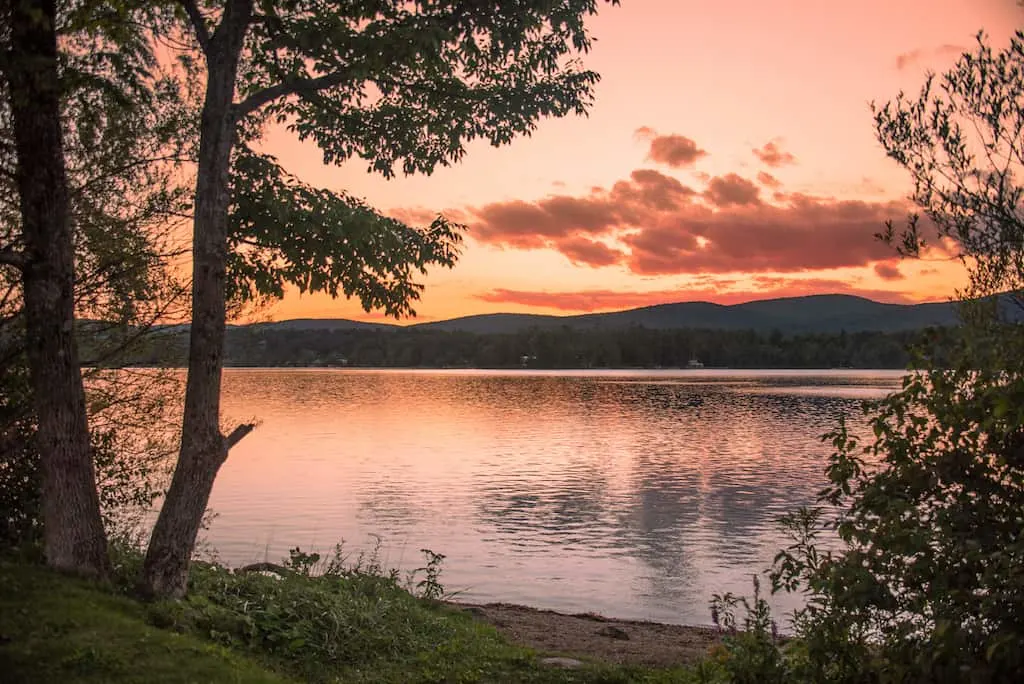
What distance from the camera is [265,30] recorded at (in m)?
12.5

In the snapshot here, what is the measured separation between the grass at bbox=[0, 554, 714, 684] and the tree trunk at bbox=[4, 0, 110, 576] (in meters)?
0.54

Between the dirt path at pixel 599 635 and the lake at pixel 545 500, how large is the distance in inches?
64.7

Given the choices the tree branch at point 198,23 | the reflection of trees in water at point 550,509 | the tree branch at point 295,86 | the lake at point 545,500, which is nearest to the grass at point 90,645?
the tree branch at point 295,86

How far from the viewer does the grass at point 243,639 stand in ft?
28.3

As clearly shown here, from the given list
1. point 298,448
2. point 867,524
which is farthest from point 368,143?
point 298,448

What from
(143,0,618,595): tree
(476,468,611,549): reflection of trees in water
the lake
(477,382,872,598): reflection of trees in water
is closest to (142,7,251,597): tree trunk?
(143,0,618,595): tree

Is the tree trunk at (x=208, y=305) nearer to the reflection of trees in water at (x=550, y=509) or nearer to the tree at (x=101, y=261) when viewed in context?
the tree at (x=101, y=261)

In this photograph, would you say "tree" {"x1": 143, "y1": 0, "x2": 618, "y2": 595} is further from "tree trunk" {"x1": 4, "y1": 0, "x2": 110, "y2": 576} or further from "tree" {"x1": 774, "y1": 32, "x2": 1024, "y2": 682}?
"tree" {"x1": 774, "y1": 32, "x2": 1024, "y2": 682}

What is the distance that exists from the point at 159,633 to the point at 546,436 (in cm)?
5074

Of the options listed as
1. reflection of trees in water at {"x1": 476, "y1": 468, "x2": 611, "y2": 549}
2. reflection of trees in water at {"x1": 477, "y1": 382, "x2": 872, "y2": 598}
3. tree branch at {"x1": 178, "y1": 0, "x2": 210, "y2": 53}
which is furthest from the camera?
reflection of trees in water at {"x1": 476, "y1": 468, "x2": 611, "y2": 549}

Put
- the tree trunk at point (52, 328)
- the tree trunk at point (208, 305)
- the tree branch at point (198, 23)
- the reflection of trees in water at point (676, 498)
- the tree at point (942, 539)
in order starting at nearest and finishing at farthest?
1. the tree at point (942, 539)
2. the tree trunk at point (52, 328)
3. the tree trunk at point (208, 305)
4. the tree branch at point (198, 23)
5. the reflection of trees in water at point (676, 498)

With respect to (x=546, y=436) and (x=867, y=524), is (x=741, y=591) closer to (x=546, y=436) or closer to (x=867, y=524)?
(x=867, y=524)

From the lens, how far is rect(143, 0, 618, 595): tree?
11.3 metres

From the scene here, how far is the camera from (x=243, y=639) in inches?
406
